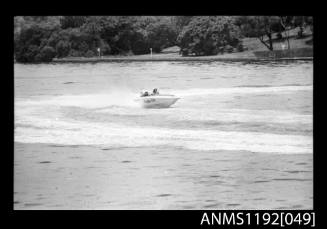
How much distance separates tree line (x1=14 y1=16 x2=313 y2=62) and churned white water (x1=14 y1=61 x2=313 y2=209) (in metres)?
0.20

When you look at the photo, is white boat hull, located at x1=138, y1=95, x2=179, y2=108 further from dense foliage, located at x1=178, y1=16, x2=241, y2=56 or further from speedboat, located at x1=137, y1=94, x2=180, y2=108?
dense foliage, located at x1=178, y1=16, x2=241, y2=56

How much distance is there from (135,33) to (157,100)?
83 centimetres

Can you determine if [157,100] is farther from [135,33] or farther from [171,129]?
[135,33]

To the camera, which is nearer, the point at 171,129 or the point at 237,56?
the point at 171,129

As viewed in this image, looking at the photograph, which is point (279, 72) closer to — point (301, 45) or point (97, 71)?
point (301, 45)

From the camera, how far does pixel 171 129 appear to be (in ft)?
24.0

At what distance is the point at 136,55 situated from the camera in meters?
7.58

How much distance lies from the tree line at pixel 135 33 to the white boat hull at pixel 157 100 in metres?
0.55

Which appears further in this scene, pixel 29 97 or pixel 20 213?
pixel 29 97

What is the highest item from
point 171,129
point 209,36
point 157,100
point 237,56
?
point 209,36

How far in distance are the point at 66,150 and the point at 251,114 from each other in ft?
7.04

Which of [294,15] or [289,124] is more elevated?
[294,15]

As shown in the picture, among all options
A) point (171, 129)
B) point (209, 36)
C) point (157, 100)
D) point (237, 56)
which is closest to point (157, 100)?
point (157, 100)
